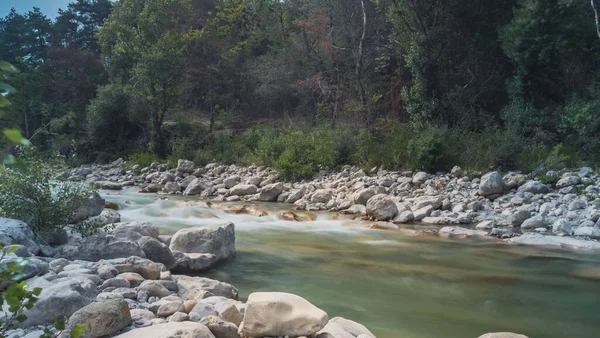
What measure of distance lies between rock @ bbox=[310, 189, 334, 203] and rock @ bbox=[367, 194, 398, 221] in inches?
73.3

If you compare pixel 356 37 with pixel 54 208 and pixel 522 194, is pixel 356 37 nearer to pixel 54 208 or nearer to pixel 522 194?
pixel 522 194

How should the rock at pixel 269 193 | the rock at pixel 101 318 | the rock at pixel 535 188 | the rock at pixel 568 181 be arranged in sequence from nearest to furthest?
1. the rock at pixel 101 318
2. the rock at pixel 568 181
3. the rock at pixel 535 188
4. the rock at pixel 269 193

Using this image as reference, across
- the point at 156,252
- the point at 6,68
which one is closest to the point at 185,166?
the point at 156,252

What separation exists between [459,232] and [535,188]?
10.1 ft

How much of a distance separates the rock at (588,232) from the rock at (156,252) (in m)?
6.93

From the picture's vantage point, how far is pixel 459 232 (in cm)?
855

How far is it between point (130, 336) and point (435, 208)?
8.48 metres

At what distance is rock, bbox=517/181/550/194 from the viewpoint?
34.0ft

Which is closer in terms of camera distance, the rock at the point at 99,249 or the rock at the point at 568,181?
the rock at the point at 99,249

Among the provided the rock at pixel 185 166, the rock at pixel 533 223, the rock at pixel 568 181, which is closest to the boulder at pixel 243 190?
the rock at pixel 185 166

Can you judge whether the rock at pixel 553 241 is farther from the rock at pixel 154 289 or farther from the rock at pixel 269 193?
the rock at pixel 269 193

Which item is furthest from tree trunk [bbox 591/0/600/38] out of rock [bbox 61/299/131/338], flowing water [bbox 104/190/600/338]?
rock [bbox 61/299/131/338]

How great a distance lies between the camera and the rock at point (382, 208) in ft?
32.6

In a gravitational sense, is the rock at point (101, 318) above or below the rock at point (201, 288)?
above
